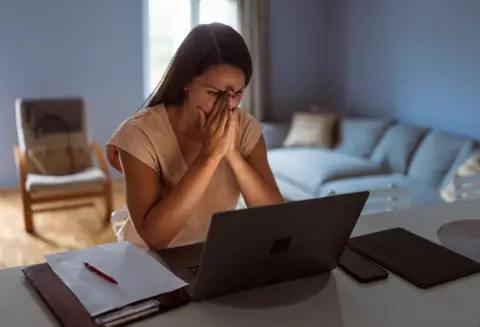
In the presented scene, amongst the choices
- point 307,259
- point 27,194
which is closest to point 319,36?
point 27,194

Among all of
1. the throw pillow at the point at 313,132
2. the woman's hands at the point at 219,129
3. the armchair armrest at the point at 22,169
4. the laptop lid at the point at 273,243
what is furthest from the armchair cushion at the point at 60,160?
the laptop lid at the point at 273,243

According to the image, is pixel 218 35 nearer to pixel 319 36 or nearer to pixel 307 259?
pixel 307 259

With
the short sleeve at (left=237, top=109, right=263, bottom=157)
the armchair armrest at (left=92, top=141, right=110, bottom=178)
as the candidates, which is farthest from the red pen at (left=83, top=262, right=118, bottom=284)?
the armchair armrest at (left=92, top=141, right=110, bottom=178)

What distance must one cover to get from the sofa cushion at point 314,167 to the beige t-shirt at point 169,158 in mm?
2160

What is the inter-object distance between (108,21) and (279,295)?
4040mm

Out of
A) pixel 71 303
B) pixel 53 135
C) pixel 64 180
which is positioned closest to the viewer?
pixel 71 303

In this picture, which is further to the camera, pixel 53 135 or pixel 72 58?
pixel 72 58

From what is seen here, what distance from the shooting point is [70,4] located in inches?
175

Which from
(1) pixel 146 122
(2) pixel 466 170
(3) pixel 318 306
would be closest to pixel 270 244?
(3) pixel 318 306

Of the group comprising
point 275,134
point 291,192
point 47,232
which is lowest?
point 47,232

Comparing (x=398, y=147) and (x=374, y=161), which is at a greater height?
(x=398, y=147)

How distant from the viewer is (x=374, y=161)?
407 cm

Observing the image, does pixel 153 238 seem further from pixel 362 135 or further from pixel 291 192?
pixel 362 135

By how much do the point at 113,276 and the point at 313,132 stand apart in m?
3.67
